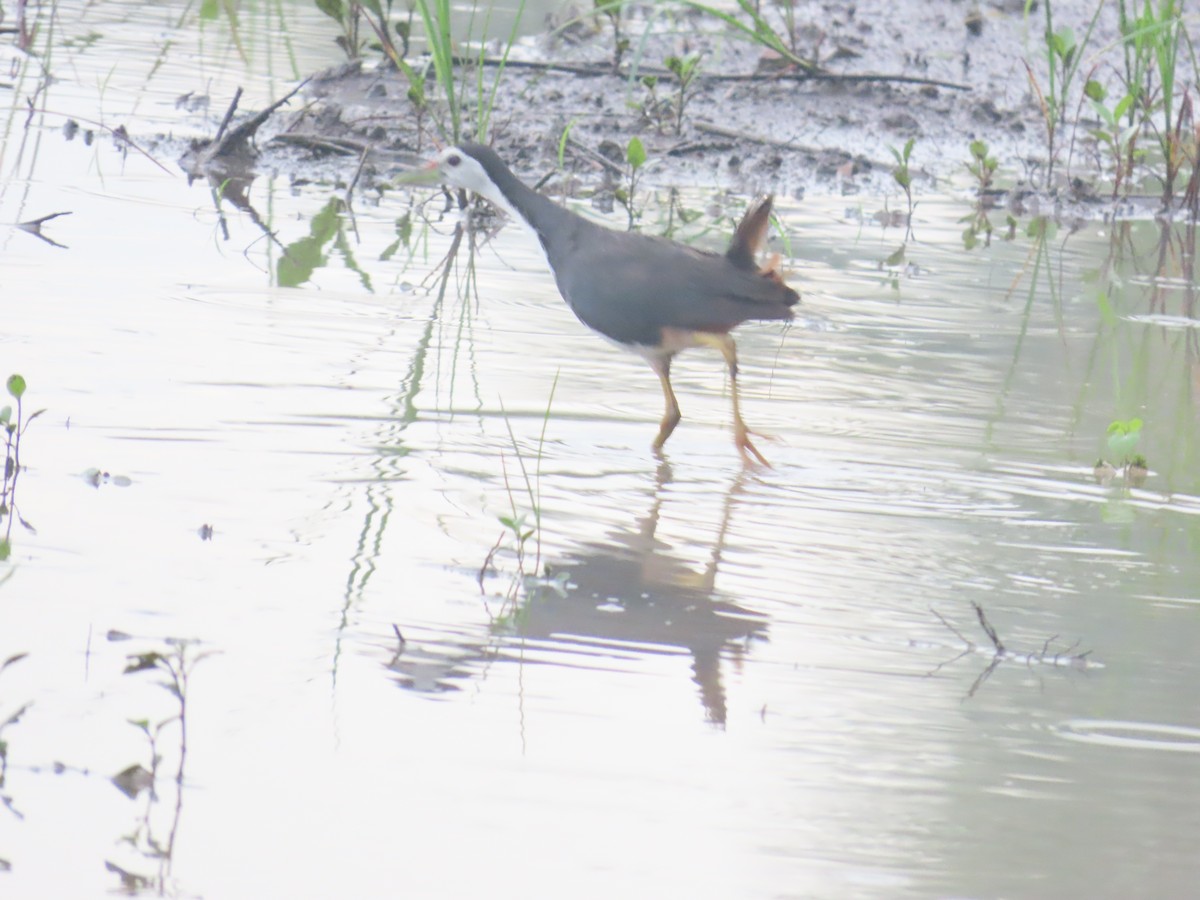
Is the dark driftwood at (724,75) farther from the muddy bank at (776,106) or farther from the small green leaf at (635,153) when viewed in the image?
the small green leaf at (635,153)

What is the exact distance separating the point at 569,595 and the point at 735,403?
1451 millimetres

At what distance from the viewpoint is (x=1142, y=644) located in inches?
145

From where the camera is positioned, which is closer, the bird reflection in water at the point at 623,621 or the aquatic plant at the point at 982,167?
the bird reflection in water at the point at 623,621

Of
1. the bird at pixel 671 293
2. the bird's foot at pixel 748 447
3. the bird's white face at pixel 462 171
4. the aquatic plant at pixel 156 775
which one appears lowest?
the aquatic plant at pixel 156 775

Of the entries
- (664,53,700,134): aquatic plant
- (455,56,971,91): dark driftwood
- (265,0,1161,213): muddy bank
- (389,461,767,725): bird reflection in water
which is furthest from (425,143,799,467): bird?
(455,56,971,91): dark driftwood

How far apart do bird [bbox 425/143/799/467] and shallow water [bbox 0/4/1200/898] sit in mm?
240

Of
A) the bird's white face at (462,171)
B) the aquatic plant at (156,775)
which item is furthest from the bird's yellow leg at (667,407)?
the aquatic plant at (156,775)

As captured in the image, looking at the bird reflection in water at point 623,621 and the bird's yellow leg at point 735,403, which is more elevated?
the bird's yellow leg at point 735,403

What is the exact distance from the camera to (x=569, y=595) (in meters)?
3.76

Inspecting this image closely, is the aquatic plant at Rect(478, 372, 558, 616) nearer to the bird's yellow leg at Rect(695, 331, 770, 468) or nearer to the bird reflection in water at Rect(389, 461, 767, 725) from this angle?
the bird reflection in water at Rect(389, 461, 767, 725)

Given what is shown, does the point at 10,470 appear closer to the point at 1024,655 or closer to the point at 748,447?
the point at 748,447

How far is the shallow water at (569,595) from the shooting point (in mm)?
2686

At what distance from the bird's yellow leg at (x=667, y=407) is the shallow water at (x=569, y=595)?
3.3 inches

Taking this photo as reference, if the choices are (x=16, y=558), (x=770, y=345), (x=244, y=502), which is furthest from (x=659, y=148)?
(x=16, y=558)
